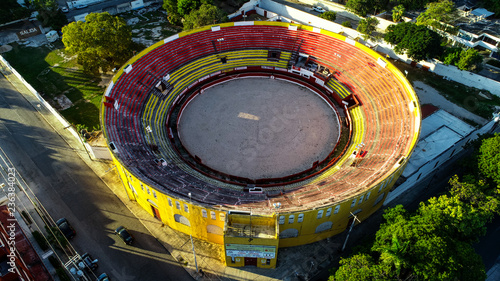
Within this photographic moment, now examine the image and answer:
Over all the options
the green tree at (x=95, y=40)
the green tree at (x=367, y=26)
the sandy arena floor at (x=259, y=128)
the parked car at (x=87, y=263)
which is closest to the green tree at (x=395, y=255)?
the sandy arena floor at (x=259, y=128)

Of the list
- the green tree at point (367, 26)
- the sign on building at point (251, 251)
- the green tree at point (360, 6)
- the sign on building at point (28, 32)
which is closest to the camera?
the sign on building at point (251, 251)

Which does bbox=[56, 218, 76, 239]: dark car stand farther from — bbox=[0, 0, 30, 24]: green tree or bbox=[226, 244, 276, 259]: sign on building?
bbox=[0, 0, 30, 24]: green tree

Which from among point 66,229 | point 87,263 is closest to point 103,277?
point 87,263

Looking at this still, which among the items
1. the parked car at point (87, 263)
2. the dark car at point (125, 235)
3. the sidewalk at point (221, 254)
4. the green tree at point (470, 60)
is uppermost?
the green tree at point (470, 60)

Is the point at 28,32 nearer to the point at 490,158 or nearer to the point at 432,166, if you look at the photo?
the point at 432,166

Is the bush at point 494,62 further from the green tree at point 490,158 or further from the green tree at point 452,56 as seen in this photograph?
the green tree at point 490,158

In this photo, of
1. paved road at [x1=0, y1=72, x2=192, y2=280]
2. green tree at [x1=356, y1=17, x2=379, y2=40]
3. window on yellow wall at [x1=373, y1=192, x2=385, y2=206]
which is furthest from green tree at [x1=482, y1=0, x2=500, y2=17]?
paved road at [x1=0, y1=72, x2=192, y2=280]
